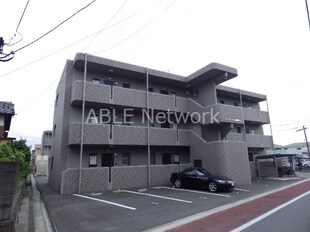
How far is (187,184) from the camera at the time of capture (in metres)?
14.3

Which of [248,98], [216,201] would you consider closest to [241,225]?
[216,201]

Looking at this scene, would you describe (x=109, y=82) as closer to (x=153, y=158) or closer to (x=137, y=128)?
(x=137, y=128)

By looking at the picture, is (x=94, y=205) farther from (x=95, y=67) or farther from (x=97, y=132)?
(x=95, y=67)

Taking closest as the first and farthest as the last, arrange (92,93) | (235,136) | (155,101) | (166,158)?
(92,93) < (155,101) < (166,158) < (235,136)

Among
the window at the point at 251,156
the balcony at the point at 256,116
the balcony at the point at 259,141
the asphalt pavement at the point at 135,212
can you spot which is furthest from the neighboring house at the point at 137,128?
the window at the point at 251,156

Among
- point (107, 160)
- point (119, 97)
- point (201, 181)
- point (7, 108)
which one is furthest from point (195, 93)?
point (7, 108)

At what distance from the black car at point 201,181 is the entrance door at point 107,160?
13.6 ft

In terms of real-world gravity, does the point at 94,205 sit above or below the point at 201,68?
below

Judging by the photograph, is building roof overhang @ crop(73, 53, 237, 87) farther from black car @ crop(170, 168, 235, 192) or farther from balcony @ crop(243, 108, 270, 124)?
black car @ crop(170, 168, 235, 192)

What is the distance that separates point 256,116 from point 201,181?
478 inches

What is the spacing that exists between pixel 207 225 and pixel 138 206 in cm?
344

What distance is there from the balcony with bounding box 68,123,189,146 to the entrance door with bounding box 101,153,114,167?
5.04 feet

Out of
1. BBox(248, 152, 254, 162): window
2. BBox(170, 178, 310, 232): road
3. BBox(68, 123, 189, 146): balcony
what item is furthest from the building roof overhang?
BBox(170, 178, 310, 232): road

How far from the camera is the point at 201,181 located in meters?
13.5
